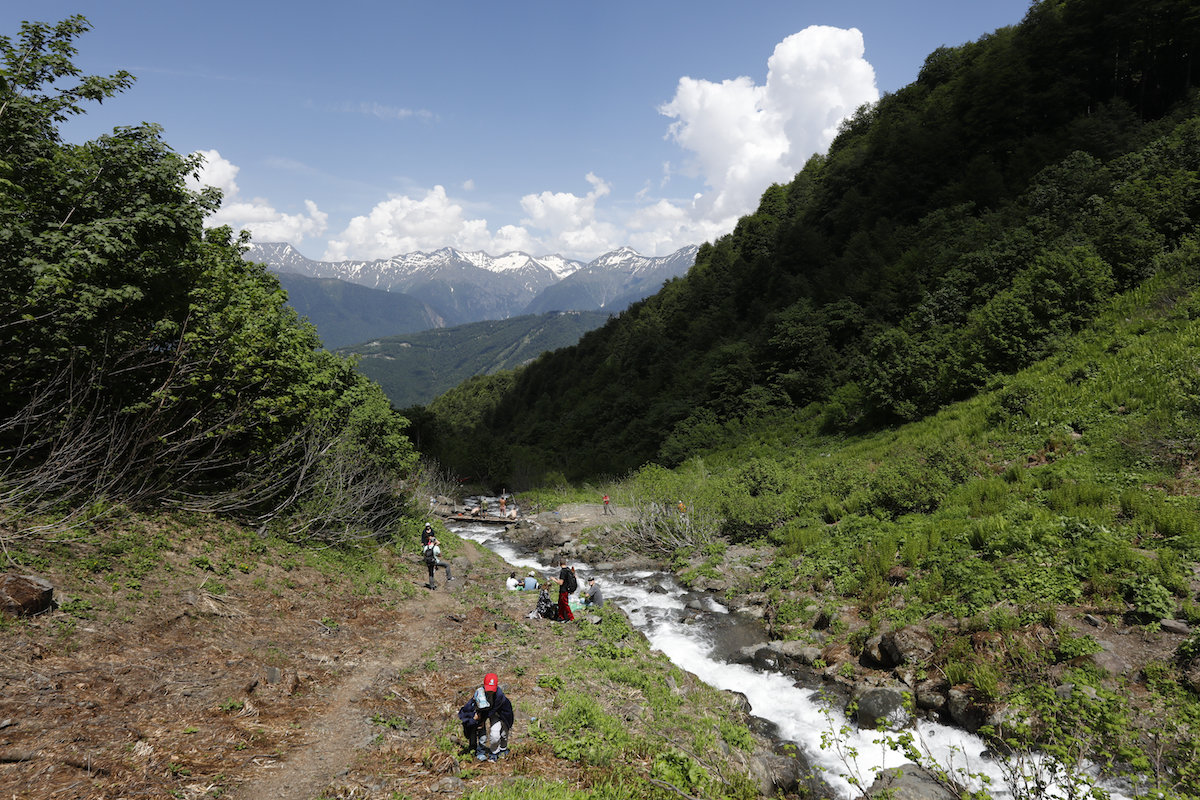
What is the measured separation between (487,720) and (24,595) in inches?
358

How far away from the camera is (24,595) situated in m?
9.59

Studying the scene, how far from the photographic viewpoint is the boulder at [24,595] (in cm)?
938

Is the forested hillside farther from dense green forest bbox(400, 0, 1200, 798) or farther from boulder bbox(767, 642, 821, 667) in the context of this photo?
boulder bbox(767, 642, 821, 667)

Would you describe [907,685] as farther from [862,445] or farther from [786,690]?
[862,445]

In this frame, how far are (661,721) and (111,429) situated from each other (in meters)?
15.8

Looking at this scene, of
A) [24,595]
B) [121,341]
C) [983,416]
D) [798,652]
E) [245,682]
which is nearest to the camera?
[24,595]

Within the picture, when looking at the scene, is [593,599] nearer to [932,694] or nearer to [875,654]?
[875,654]

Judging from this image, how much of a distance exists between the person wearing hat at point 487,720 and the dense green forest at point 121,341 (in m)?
11.0

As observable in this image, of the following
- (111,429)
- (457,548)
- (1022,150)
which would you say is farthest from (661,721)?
(1022,150)

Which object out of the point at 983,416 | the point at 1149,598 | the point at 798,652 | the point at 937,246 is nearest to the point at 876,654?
the point at 798,652

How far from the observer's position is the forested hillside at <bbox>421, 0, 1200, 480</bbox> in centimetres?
2725

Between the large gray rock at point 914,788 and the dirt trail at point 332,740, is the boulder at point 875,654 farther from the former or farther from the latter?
the dirt trail at point 332,740

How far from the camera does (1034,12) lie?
149ft

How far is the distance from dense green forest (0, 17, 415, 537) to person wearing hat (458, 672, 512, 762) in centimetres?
1099
